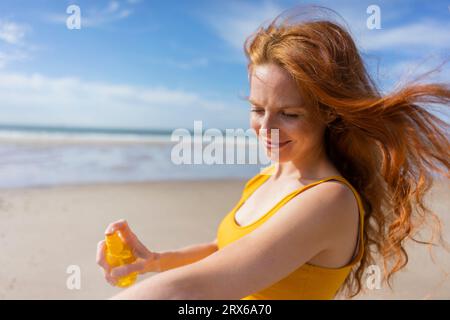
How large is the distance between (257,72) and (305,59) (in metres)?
0.22

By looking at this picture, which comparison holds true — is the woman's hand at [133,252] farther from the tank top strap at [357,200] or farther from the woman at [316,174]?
the tank top strap at [357,200]

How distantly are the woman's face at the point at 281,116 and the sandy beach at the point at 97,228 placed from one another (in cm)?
110

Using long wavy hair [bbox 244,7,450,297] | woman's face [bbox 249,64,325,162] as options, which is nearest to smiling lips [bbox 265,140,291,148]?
woman's face [bbox 249,64,325,162]

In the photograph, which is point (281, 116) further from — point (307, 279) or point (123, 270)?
point (123, 270)

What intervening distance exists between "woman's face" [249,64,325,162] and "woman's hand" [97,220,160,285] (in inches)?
26.7

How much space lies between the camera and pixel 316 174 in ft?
5.87

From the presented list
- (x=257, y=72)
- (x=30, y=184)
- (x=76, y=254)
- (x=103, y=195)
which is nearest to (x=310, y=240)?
(x=257, y=72)

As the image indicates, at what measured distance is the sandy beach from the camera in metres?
3.92

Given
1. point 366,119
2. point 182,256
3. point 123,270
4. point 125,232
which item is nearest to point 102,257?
point 125,232

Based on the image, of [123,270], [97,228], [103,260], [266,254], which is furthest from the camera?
[97,228]

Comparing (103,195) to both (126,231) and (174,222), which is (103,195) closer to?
(174,222)

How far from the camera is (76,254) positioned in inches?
181

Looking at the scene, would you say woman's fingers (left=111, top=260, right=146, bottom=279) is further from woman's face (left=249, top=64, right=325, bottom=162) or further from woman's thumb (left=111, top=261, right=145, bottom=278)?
woman's face (left=249, top=64, right=325, bottom=162)

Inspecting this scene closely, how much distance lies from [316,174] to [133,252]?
0.84m
